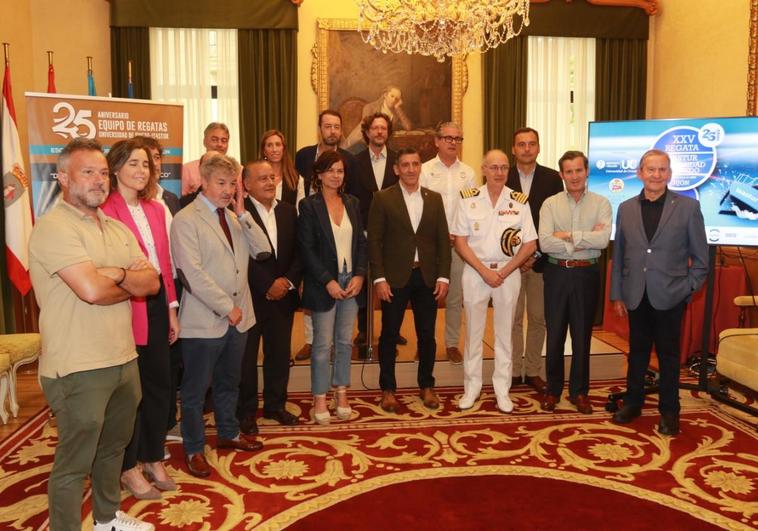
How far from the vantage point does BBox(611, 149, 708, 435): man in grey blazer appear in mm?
4031

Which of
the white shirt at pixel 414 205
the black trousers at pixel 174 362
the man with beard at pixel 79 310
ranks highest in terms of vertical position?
the white shirt at pixel 414 205

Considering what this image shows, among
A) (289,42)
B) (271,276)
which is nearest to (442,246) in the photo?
(271,276)

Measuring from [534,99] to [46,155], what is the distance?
519cm

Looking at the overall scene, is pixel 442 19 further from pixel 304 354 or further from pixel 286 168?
pixel 304 354

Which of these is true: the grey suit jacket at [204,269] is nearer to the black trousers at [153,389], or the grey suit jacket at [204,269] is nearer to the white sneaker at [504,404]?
the black trousers at [153,389]

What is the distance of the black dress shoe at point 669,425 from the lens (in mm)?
4129

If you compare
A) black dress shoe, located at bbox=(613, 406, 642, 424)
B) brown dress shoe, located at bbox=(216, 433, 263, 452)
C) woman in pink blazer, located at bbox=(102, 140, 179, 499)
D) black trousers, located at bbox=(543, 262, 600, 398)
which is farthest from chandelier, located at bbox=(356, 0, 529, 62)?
brown dress shoe, located at bbox=(216, 433, 263, 452)

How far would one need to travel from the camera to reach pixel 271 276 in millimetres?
3982

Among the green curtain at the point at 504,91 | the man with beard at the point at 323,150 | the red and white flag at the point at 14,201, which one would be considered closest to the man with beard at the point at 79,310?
the man with beard at the point at 323,150

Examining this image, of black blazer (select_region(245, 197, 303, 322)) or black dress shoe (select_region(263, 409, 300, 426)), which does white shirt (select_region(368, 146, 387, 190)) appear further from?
black dress shoe (select_region(263, 409, 300, 426))

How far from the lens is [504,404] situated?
4.53 m

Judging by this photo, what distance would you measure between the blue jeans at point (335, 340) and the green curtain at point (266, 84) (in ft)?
11.5

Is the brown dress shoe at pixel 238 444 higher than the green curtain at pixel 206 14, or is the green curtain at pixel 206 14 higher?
the green curtain at pixel 206 14

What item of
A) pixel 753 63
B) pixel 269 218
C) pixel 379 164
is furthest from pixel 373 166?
pixel 753 63
